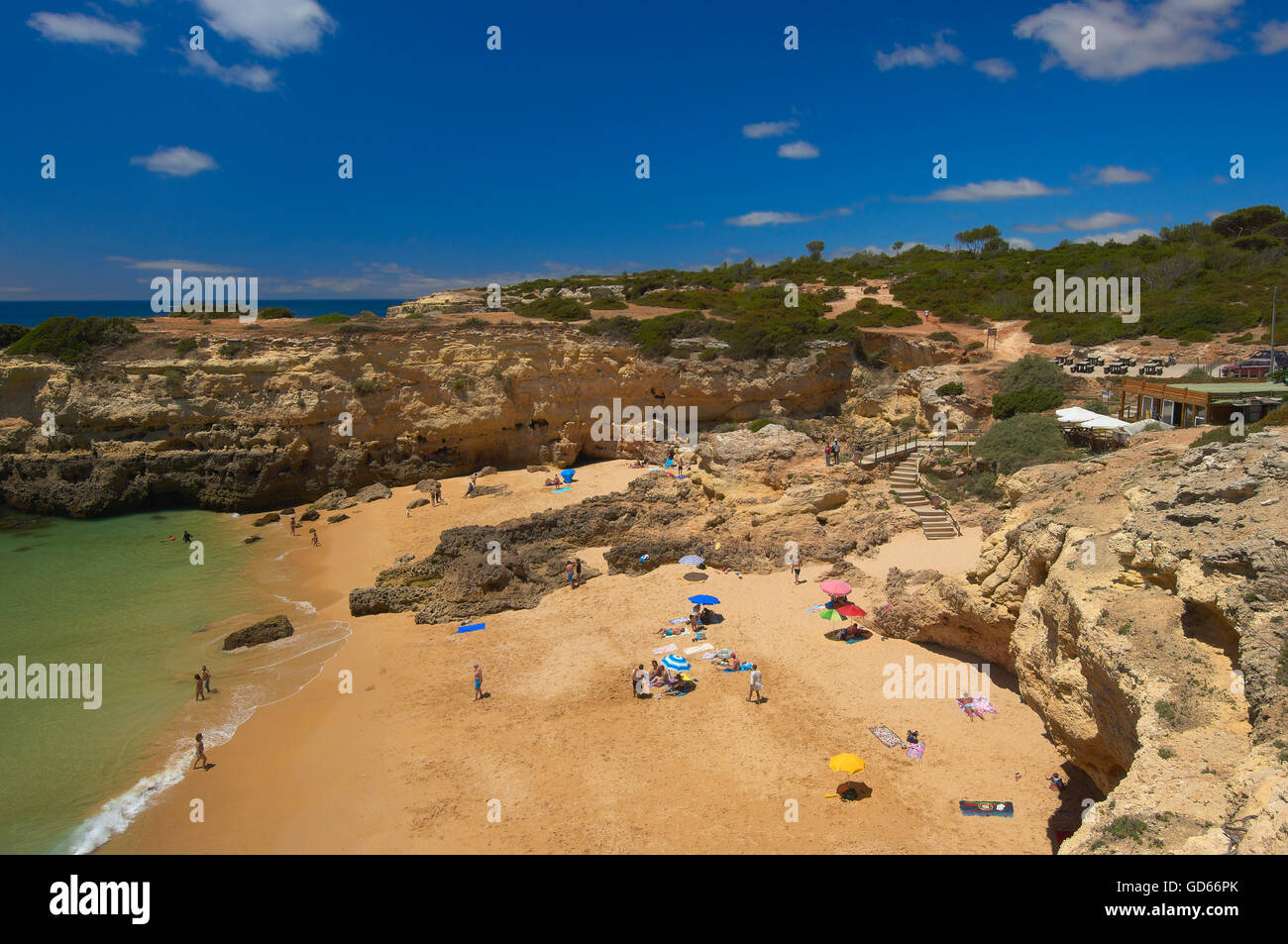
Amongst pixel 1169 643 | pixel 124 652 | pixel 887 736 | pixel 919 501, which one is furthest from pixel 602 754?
pixel 919 501

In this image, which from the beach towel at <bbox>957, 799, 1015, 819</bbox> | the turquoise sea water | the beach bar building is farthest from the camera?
the beach bar building

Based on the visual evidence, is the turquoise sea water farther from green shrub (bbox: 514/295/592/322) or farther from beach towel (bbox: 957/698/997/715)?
green shrub (bbox: 514/295/592/322)

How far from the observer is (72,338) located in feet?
91.2

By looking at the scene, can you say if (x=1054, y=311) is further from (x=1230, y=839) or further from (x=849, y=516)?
(x=1230, y=839)

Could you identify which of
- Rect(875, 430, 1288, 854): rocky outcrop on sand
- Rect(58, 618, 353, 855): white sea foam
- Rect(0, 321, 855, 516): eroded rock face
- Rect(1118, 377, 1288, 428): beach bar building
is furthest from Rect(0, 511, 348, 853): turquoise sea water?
Rect(1118, 377, 1288, 428): beach bar building

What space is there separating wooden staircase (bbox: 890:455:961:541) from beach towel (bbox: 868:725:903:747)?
343 inches

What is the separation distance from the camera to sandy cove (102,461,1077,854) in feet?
31.4

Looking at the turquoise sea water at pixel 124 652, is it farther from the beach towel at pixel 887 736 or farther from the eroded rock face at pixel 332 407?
the beach towel at pixel 887 736

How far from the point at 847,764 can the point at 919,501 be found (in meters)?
12.6

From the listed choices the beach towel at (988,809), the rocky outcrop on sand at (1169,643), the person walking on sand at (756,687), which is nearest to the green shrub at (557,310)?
the person walking on sand at (756,687)

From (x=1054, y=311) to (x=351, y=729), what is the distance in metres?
42.0

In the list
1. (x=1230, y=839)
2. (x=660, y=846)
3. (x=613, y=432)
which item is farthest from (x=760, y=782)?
(x=613, y=432)

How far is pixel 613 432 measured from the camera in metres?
31.5

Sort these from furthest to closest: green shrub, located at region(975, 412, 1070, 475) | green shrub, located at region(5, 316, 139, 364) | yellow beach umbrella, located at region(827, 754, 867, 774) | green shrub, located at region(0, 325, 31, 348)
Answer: green shrub, located at region(0, 325, 31, 348)
green shrub, located at region(5, 316, 139, 364)
green shrub, located at region(975, 412, 1070, 475)
yellow beach umbrella, located at region(827, 754, 867, 774)
